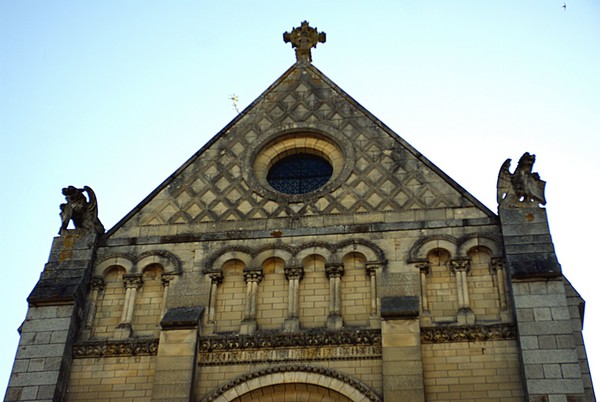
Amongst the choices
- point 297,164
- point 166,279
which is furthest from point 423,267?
point 166,279

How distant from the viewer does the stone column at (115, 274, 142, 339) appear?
18234mm

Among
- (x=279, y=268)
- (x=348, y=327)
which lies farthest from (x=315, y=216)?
(x=348, y=327)

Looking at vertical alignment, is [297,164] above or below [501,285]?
above

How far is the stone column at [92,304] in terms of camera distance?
1844 cm

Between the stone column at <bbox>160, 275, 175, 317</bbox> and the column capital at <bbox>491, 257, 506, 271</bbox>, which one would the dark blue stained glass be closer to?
the stone column at <bbox>160, 275, 175, 317</bbox>

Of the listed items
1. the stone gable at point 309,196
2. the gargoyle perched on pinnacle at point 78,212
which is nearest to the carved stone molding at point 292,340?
the stone gable at point 309,196

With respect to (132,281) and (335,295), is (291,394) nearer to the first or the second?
(335,295)

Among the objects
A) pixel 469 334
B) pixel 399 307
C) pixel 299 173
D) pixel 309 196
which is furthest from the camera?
pixel 299 173

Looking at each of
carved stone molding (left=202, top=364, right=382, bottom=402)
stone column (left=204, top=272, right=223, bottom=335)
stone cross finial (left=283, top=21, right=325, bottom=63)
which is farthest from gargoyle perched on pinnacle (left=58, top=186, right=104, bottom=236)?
stone cross finial (left=283, top=21, right=325, bottom=63)

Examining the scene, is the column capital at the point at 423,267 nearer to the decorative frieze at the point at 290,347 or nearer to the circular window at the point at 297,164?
the decorative frieze at the point at 290,347

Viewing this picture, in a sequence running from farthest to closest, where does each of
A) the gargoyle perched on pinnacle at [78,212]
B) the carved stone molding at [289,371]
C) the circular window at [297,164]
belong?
the circular window at [297,164] < the gargoyle perched on pinnacle at [78,212] < the carved stone molding at [289,371]

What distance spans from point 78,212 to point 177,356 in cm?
450

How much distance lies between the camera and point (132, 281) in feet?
62.2

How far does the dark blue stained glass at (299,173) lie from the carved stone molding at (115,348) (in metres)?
4.97
